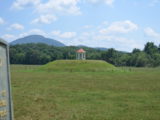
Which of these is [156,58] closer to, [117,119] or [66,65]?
[66,65]

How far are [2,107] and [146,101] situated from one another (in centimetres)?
1453

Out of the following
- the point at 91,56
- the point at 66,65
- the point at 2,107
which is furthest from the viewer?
the point at 91,56

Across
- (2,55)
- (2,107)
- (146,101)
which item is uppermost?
(2,55)

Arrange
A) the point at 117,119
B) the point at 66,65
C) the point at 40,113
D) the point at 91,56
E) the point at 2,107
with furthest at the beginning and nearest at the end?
the point at 91,56 → the point at 66,65 → the point at 40,113 → the point at 117,119 → the point at 2,107

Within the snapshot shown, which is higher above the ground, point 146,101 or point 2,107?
point 2,107

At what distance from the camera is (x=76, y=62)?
7225cm

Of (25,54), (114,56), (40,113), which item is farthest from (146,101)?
(25,54)

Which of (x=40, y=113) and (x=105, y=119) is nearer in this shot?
(x=105, y=119)

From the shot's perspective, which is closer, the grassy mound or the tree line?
the grassy mound

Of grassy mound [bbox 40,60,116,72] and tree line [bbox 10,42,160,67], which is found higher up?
tree line [bbox 10,42,160,67]

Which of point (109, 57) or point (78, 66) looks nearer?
point (78, 66)

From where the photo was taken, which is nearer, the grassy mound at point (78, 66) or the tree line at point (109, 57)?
the grassy mound at point (78, 66)

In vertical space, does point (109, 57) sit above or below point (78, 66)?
above

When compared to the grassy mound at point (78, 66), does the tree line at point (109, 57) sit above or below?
above
